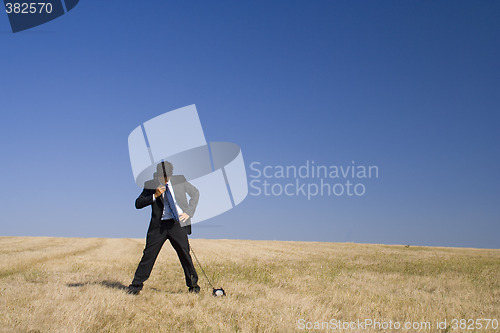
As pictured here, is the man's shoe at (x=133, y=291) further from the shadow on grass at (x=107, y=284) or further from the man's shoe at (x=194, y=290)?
the man's shoe at (x=194, y=290)

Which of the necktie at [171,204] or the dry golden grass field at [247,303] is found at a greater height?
the necktie at [171,204]

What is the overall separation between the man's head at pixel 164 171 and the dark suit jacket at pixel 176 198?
150mm

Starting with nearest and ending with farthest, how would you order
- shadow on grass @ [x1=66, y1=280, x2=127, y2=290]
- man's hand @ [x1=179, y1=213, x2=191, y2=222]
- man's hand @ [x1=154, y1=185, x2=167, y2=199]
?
1. man's hand @ [x1=154, y1=185, x2=167, y2=199]
2. man's hand @ [x1=179, y1=213, x2=191, y2=222]
3. shadow on grass @ [x1=66, y1=280, x2=127, y2=290]

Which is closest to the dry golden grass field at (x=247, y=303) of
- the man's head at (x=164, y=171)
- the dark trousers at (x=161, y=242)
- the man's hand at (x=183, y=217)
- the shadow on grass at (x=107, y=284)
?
the shadow on grass at (x=107, y=284)

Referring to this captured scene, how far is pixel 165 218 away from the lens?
7133 millimetres

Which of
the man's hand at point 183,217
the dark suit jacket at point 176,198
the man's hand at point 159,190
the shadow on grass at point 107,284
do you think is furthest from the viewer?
the shadow on grass at point 107,284

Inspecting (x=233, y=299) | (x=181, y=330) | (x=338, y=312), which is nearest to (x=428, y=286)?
(x=338, y=312)

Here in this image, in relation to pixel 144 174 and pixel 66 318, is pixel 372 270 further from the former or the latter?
pixel 66 318

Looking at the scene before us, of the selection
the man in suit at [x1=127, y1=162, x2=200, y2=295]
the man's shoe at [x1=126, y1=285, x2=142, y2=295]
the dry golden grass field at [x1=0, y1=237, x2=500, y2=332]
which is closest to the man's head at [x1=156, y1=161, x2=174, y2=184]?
the man in suit at [x1=127, y1=162, x2=200, y2=295]

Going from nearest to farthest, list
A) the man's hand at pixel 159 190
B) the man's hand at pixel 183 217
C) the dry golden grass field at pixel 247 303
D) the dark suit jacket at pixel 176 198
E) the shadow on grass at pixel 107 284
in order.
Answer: the dry golden grass field at pixel 247 303, the man's hand at pixel 159 190, the man's hand at pixel 183 217, the dark suit jacket at pixel 176 198, the shadow on grass at pixel 107 284

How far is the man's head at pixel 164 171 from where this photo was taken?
7.15m

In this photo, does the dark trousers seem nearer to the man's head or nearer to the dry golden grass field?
the dry golden grass field

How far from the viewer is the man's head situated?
282 inches

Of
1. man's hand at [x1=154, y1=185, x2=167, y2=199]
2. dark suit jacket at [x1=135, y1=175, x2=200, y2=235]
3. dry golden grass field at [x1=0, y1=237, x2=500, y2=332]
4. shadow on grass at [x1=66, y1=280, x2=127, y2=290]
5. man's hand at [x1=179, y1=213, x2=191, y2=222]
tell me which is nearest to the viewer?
dry golden grass field at [x1=0, y1=237, x2=500, y2=332]
